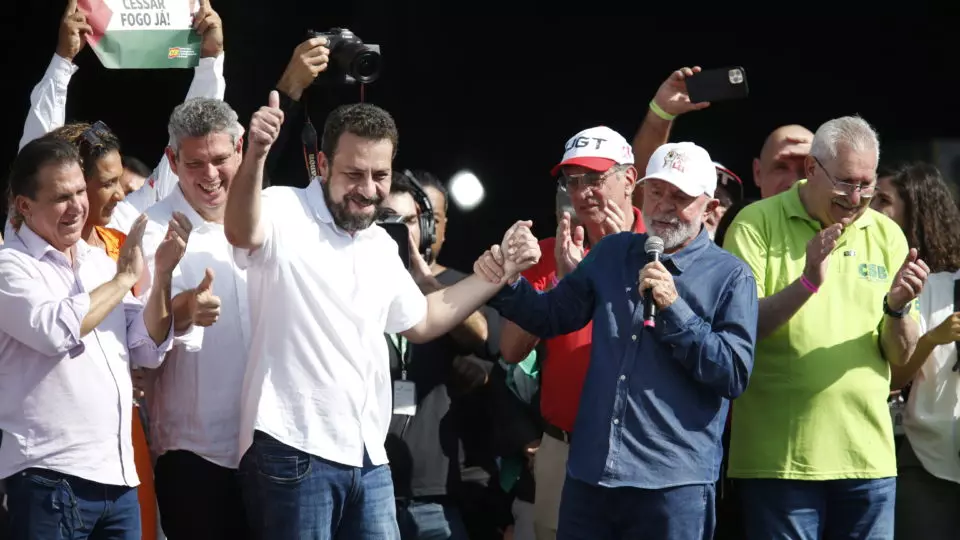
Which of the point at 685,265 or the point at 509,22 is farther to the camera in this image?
the point at 509,22

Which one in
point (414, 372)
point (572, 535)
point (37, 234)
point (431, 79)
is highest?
point (431, 79)

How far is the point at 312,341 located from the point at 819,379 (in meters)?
1.55

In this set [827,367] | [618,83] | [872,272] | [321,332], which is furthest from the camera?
[618,83]

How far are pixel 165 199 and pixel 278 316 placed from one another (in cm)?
67

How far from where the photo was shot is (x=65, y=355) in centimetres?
362

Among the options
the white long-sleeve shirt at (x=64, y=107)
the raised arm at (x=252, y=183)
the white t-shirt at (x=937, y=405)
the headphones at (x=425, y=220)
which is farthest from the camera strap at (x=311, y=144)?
the white t-shirt at (x=937, y=405)

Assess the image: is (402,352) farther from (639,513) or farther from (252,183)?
(252,183)

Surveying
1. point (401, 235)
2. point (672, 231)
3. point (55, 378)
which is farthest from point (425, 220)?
point (55, 378)

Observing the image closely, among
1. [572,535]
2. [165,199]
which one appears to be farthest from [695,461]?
[165,199]

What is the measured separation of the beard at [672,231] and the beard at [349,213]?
2.64ft

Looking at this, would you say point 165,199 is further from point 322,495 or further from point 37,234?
point 322,495

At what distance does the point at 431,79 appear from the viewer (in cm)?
650

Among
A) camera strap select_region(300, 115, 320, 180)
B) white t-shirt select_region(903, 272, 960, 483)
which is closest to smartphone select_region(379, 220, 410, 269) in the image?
camera strap select_region(300, 115, 320, 180)

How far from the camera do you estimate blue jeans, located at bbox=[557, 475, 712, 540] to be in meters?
3.76
